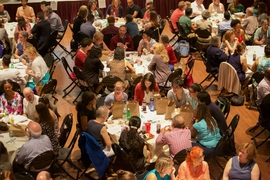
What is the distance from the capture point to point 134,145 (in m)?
5.91

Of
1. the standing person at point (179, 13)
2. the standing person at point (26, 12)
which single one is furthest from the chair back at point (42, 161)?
the standing person at point (26, 12)

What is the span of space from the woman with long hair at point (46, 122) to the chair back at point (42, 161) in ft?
1.71

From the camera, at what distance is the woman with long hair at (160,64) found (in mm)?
8570

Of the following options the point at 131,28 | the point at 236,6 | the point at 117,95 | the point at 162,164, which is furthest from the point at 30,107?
the point at 236,6

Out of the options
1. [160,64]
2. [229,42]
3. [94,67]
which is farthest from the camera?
[229,42]

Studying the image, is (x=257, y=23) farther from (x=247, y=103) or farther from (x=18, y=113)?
(x=18, y=113)

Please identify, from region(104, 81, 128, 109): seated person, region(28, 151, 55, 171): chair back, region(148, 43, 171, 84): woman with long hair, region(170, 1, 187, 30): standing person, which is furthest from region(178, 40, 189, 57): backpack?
region(28, 151, 55, 171): chair back

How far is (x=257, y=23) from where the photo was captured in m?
11.8

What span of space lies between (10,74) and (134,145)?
365 cm

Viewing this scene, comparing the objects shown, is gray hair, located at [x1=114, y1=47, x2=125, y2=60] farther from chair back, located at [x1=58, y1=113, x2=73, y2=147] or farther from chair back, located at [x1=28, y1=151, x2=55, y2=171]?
chair back, located at [x1=28, y1=151, x2=55, y2=171]

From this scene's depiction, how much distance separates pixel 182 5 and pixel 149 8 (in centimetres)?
95

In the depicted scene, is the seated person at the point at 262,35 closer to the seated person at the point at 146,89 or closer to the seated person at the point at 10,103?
the seated person at the point at 146,89

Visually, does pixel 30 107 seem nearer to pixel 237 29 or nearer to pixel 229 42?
pixel 229 42

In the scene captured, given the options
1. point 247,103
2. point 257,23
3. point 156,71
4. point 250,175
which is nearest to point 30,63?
point 156,71
